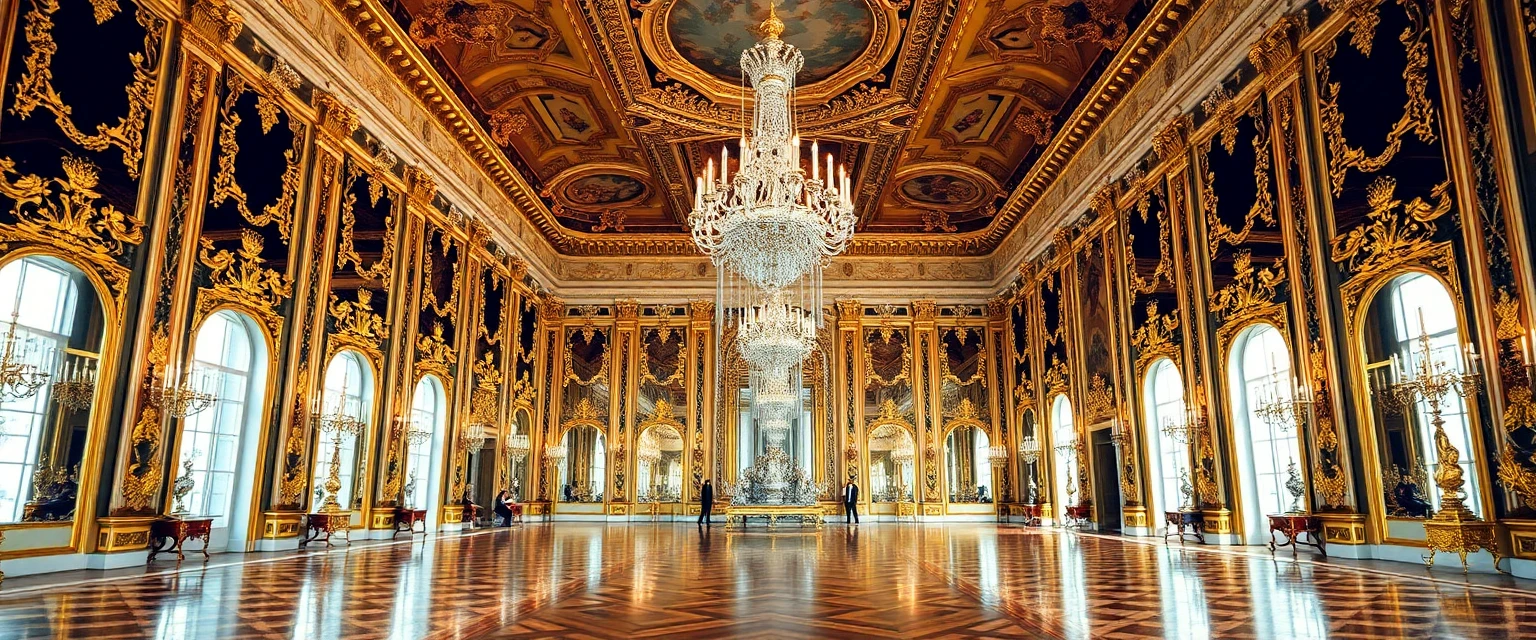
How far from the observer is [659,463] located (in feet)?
61.8

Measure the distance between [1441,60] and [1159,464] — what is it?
6.77 metres

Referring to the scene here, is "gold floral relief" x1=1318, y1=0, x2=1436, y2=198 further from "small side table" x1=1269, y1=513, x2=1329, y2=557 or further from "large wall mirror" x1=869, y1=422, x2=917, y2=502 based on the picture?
"large wall mirror" x1=869, y1=422, x2=917, y2=502

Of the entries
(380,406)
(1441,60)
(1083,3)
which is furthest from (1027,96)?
(380,406)

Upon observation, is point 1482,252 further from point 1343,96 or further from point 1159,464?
point 1159,464

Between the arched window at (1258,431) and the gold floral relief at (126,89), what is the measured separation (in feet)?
37.1

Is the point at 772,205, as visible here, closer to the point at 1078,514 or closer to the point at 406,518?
the point at 406,518

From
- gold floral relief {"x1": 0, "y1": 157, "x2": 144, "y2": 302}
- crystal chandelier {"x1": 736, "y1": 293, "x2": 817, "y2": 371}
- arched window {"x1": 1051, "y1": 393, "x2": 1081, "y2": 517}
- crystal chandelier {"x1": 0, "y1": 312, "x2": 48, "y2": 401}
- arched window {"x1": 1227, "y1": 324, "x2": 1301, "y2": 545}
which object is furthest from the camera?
arched window {"x1": 1051, "y1": 393, "x2": 1081, "y2": 517}

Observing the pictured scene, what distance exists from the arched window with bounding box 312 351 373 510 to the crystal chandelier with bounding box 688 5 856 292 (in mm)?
5224

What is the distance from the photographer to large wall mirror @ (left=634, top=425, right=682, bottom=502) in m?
18.7

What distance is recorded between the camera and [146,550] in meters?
7.15

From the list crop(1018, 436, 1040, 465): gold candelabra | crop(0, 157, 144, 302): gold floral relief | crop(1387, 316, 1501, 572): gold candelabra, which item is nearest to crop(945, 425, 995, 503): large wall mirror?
crop(1018, 436, 1040, 465): gold candelabra

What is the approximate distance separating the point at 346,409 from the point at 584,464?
8.24 metres

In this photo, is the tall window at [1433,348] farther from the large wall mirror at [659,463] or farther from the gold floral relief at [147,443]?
the large wall mirror at [659,463]

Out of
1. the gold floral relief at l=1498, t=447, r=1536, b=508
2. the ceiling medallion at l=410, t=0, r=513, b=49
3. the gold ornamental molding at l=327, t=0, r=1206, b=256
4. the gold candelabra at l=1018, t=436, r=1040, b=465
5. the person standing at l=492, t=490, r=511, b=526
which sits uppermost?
the ceiling medallion at l=410, t=0, r=513, b=49
